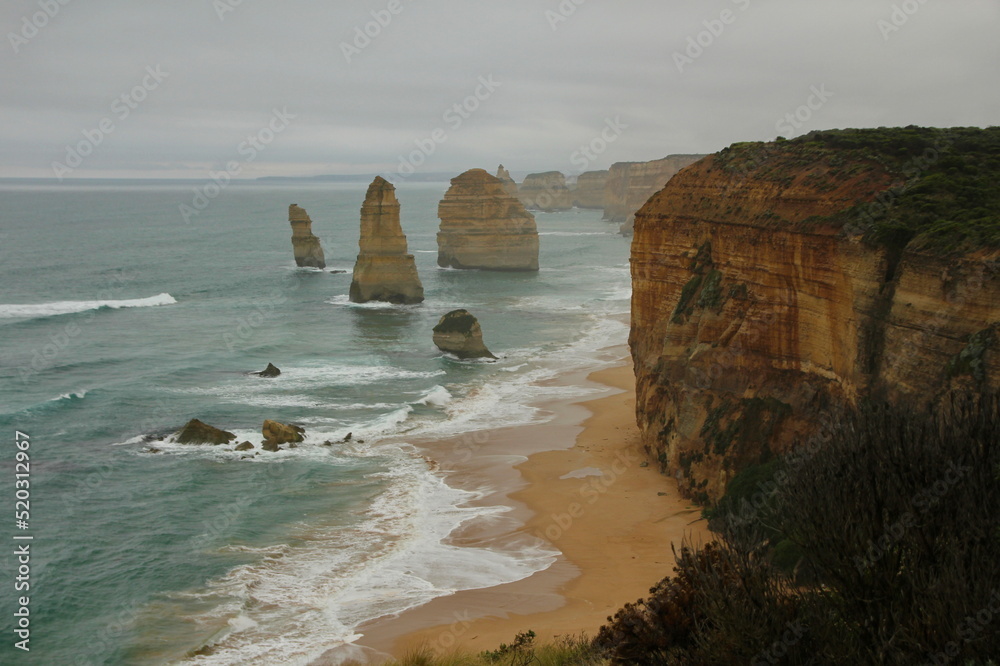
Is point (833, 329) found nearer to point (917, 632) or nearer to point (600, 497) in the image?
point (600, 497)

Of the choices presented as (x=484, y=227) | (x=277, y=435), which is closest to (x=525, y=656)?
(x=277, y=435)

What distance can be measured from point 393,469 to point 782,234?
603 inches

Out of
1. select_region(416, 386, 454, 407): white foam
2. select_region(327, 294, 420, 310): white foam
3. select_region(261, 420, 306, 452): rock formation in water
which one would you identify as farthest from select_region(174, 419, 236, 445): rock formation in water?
select_region(327, 294, 420, 310): white foam

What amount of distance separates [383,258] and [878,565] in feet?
191

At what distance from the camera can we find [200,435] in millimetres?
32531

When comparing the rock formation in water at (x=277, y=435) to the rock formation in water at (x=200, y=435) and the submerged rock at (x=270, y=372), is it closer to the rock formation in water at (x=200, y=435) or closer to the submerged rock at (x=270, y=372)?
the rock formation in water at (x=200, y=435)

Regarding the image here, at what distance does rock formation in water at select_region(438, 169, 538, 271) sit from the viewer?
89188 millimetres

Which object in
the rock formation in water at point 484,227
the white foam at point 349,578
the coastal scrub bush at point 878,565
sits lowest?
the white foam at point 349,578

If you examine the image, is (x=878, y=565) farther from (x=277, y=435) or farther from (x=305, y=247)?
(x=305, y=247)

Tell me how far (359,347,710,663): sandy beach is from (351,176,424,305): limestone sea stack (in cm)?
3027

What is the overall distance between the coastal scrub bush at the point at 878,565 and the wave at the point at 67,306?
5969 cm

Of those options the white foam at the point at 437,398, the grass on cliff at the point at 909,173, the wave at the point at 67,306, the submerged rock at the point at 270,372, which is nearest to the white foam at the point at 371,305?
the wave at the point at 67,306

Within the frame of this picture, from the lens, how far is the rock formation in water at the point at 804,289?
1750 centimetres

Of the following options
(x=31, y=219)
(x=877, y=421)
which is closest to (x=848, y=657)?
(x=877, y=421)
